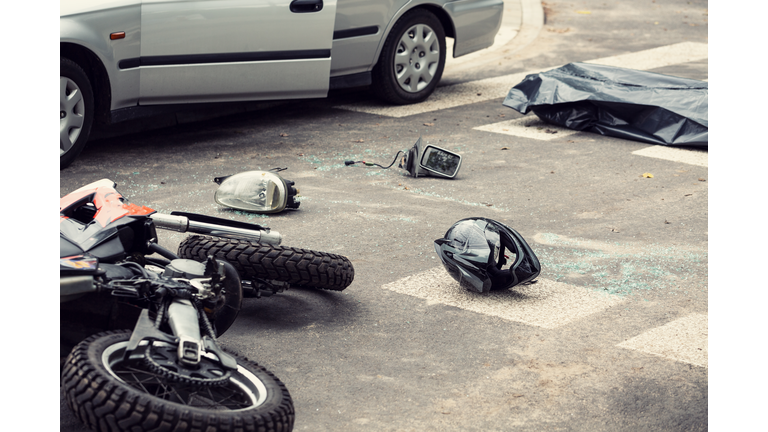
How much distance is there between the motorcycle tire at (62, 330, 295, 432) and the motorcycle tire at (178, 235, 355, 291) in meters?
0.82

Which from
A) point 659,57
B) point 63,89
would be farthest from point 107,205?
point 659,57

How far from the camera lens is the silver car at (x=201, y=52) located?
20.8 ft

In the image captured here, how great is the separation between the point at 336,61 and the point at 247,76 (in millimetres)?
1163

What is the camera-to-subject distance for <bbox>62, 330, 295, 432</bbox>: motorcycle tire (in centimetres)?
242

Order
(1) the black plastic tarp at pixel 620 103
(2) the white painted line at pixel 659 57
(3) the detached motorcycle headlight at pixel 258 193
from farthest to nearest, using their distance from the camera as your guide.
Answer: (2) the white painted line at pixel 659 57
(1) the black plastic tarp at pixel 620 103
(3) the detached motorcycle headlight at pixel 258 193

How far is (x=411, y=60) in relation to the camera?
29.0 feet

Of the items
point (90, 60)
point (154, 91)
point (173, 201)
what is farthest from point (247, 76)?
point (173, 201)

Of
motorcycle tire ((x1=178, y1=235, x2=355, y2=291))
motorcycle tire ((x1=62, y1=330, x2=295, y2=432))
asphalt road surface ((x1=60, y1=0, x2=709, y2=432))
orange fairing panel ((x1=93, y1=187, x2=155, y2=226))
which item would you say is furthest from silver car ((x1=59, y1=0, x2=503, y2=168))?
motorcycle tire ((x1=62, y1=330, x2=295, y2=432))

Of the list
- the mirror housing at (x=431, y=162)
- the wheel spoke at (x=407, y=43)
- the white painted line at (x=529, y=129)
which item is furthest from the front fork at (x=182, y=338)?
the wheel spoke at (x=407, y=43)

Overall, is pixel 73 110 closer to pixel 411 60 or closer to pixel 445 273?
pixel 445 273

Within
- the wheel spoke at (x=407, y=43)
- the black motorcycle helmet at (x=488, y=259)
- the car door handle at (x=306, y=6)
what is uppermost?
the car door handle at (x=306, y=6)

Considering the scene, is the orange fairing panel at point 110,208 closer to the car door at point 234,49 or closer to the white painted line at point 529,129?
the car door at point 234,49

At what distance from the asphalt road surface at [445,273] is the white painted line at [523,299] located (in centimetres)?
1

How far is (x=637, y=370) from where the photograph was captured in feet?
11.5
